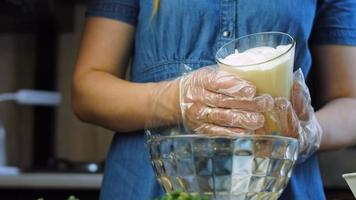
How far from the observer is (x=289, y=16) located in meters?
0.94

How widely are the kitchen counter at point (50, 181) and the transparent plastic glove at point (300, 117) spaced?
3.10 ft

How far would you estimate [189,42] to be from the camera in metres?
0.94

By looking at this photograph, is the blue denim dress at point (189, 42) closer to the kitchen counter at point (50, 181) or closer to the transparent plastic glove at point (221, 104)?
the transparent plastic glove at point (221, 104)

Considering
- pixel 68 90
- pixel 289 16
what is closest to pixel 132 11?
pixel 289 16

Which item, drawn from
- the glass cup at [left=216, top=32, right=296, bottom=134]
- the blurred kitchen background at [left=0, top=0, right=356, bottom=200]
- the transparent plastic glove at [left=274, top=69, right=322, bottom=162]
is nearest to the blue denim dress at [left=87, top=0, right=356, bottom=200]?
the transparent plastic glove at [left=274, top=69, right=322, bottom=162]

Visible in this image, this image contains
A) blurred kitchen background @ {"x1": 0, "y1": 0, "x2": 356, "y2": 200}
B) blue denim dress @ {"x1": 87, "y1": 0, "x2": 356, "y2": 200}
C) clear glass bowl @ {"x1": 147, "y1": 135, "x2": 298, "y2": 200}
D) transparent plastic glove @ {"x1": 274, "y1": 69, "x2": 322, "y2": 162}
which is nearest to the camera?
clear glass bowl @ {"x1": 147, "y1": 135, "x2": 298, "y2": 200}

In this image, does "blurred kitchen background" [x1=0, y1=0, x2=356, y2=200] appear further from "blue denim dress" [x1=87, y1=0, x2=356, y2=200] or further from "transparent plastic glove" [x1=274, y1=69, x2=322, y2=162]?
"transparent plastic glove" [x1=274, y1=69, x2=322, y2=162]

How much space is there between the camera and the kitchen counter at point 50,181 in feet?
5.62

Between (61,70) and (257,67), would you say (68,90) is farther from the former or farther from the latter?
(257,67)

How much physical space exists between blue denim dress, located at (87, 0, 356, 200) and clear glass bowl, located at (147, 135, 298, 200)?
0.33 m

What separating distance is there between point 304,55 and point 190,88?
30 centimetres

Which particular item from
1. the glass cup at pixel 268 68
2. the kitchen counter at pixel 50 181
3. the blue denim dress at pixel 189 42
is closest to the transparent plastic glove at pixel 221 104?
the glass cup at pixel 268 68

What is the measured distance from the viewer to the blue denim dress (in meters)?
0.94

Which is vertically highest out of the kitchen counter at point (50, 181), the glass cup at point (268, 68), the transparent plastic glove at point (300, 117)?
the glass cup at point (268, 68)
